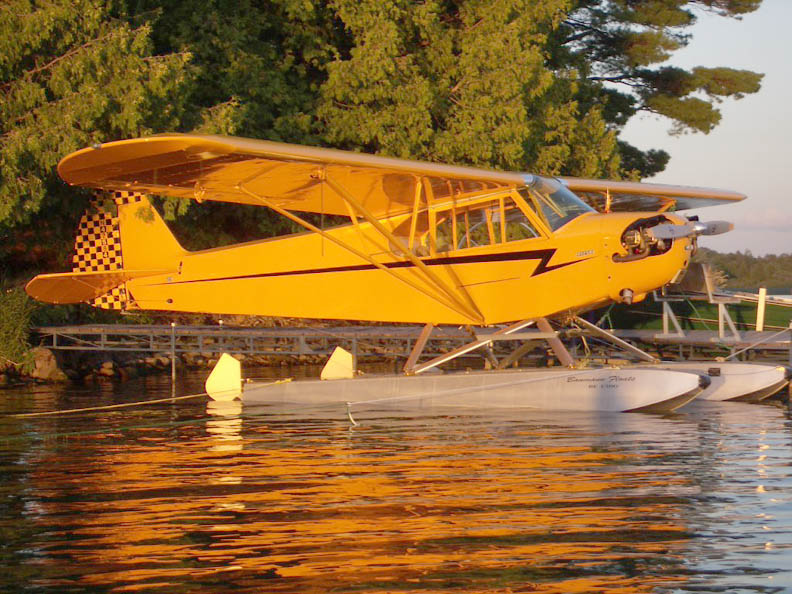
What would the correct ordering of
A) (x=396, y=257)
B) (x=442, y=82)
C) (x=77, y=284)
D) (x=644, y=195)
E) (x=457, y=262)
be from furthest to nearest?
(x=442, y=82), (x=644, y=195), (x=77, y=284), (x=396, y=257), (x=457, y=262)

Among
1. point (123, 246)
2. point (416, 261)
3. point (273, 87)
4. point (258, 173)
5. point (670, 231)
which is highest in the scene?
point (273, 87)

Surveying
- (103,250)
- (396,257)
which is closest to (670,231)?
(396,257)

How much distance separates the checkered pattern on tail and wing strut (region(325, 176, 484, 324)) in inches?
146

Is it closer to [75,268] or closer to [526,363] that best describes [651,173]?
[526,363]

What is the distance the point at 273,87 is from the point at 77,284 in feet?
29.8

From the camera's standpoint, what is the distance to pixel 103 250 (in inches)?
579

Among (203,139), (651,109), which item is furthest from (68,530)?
(651,109)

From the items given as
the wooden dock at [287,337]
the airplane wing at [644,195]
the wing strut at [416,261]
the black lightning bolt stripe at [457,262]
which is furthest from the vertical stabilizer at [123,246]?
the airplane wing at [644,195]

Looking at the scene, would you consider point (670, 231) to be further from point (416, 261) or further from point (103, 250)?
point (103, 250)

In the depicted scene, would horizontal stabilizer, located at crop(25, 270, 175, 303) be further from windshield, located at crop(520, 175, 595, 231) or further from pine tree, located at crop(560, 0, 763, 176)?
pine tree, located at crop(560, 0, 763, 176)

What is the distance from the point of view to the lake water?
511 cm

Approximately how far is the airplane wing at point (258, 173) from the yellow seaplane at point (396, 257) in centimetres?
2

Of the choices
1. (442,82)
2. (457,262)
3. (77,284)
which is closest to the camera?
(457,262)

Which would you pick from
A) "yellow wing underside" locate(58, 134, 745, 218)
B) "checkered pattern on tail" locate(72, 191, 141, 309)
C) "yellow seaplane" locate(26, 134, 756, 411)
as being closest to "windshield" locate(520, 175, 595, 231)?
"yellow seaplane" locate(26, 134, 756, 411)
